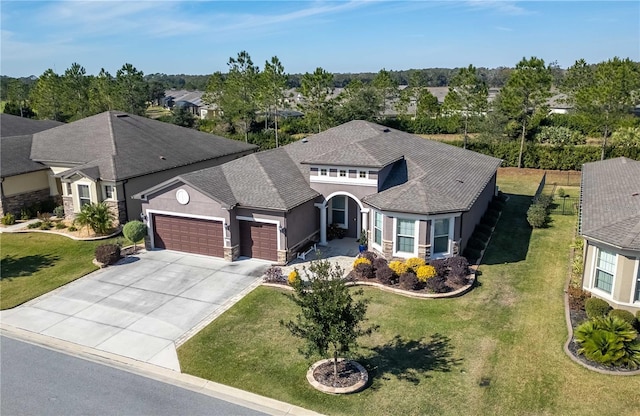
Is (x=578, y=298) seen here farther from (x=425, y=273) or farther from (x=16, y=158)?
(x=16, y=158)

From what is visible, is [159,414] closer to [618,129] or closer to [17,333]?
[17,333]

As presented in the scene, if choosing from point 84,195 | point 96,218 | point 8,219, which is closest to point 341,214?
point 96,218

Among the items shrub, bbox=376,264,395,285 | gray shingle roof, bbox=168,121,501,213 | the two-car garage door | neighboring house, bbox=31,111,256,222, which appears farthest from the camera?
neighboring house, bbox=31,111,256,222

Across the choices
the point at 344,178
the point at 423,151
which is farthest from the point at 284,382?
the point at 423,151

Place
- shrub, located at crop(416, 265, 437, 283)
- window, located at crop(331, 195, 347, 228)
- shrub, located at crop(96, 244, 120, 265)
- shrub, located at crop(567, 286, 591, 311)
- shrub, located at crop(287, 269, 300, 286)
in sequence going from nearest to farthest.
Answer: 1. shrub, located at crop(287, 269, 300, 286)
2. shrub, located at crop(567, 286, 591, 311)
3. shrub, located at crop(416, 265, 437, 283)
4. shrub, located at crop(96, 244, 120, 265)
5. window, located at crop(331, 195, 347, 228)

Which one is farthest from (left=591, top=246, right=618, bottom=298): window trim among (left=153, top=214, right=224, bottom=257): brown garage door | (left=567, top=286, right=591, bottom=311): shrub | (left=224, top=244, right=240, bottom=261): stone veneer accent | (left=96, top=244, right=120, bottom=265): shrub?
(left=96, top=244, right=120, bottom=265): shrub

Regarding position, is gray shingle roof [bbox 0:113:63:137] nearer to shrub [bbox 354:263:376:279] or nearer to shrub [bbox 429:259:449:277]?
shrub [bbox 354:263:376:279]

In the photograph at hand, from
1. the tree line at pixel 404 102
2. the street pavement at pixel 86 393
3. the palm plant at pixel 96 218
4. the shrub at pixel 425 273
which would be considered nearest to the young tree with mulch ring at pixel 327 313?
the street pavement at pixel 86 393
